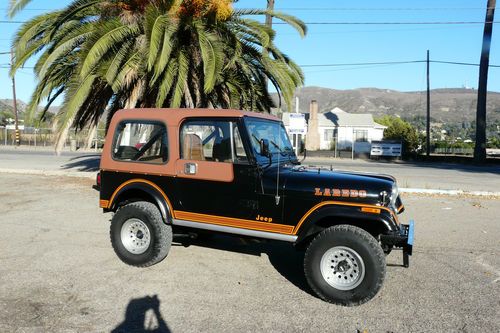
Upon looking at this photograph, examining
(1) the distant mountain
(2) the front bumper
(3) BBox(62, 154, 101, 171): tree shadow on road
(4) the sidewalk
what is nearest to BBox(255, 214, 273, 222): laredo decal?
(2) the front bumper

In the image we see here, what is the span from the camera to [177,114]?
5.71 m

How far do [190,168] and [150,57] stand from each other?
5463 mm

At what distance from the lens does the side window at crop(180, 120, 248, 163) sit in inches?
209

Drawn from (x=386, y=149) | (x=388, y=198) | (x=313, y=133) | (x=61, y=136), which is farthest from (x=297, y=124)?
(x=313, y=133)

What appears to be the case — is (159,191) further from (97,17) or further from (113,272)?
(97,17)

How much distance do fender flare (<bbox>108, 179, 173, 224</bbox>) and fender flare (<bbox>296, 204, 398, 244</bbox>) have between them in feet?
5.73

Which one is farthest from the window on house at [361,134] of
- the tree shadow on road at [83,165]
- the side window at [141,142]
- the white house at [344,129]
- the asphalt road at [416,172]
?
the side window at [141,142]

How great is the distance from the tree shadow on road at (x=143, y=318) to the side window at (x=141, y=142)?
183 cm

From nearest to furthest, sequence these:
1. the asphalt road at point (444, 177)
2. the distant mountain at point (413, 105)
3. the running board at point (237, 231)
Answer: the running board at point (237, 231), the asphalt road at point (444, 177), the distant mountain at point (413, 105)

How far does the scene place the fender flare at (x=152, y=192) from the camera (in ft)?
18.5

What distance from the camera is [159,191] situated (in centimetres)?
569

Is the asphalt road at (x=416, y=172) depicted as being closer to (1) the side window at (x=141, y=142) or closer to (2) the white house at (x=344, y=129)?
(1) the side window at (x=141, y=142)

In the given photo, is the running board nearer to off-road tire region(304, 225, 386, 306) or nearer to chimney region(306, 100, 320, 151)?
off-road tire region(304, 225, 386, 306)

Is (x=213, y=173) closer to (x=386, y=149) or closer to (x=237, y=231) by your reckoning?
(x=237, y=231)
